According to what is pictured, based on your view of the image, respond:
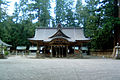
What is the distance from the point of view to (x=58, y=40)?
746 inches

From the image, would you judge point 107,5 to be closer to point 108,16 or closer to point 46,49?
point 108,16

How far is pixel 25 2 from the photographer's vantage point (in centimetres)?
3616

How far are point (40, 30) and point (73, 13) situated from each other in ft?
65.8

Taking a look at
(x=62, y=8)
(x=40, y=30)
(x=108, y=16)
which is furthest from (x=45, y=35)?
(x=62, y=8)

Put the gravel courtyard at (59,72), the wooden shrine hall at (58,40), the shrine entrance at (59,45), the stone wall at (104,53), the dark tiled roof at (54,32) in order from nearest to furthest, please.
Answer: the gravel courtyard at (59,72) → the shrine entrance at (59,45) → the wooden shrine hall at (58,40) → the stone wall at (104,53) → the dark tiled roof at (54,32)

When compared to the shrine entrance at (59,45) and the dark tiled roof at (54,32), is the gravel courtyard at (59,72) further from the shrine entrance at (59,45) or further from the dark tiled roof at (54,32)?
the dark tiled roof at (54,32)

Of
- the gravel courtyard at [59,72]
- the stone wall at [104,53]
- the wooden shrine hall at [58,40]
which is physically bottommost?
the stone wall at [104,53]

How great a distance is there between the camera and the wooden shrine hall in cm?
1923

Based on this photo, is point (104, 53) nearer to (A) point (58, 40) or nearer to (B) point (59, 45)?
(B) point (59, 45)

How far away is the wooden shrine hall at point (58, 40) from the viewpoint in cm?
1923

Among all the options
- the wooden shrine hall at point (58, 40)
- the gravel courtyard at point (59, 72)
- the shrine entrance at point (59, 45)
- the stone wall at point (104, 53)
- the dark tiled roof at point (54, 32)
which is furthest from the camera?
the dark tiled roof at point (54, 32)

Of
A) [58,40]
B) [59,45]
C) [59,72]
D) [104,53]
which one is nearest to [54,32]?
[59,45]

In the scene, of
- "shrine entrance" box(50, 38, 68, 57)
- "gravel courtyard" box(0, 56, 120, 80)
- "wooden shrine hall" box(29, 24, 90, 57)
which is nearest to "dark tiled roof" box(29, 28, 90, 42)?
"wooden shrine hall" box(29, 24, 90, 57)

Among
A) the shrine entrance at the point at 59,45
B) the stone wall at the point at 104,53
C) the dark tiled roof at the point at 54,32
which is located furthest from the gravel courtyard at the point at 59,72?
the dark tiled roof at the point at 54,32
